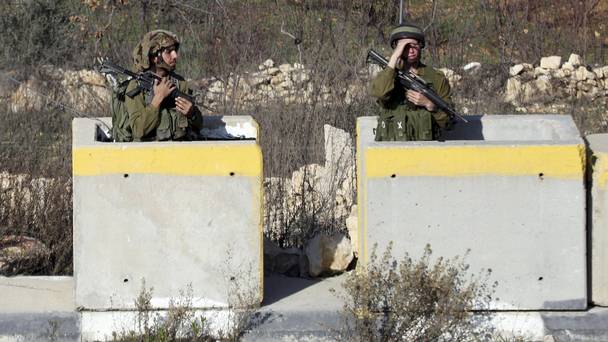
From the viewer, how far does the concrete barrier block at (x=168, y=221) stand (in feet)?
21.0

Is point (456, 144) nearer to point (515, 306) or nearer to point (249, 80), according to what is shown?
point (515, 306)

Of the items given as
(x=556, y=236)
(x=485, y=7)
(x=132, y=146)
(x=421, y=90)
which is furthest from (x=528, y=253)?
(x=485, y=7)

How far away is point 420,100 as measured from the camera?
7.03m

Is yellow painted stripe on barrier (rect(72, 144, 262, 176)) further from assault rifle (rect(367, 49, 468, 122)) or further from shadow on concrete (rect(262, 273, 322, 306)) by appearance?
assault rifle (rect(367, 49, 468, 122))

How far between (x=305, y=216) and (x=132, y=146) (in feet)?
7.65

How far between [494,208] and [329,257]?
4.43 feet

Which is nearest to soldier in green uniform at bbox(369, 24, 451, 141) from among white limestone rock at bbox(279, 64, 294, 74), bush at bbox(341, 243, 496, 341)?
bush at bbox(341, 243, 496, 341)

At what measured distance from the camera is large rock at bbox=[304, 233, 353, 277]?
737cm

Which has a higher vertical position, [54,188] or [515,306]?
[54,188]

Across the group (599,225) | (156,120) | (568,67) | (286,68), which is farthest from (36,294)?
(568,67)

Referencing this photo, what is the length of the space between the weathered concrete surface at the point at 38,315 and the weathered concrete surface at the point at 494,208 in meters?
1.70

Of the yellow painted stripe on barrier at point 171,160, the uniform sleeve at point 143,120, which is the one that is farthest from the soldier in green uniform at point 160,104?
the yellow painted stripe on barrier at point 171,160

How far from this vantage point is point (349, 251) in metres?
7.41

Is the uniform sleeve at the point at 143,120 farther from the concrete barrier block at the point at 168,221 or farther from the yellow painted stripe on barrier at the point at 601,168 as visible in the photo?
the yellow painted stripe on barrier at the point at 601,168
